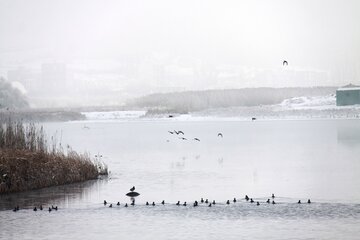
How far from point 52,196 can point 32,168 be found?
2108 mm

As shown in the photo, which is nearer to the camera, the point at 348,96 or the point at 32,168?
the point at 32,168

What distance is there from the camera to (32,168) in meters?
31.8

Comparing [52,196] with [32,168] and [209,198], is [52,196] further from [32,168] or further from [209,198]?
[209,198]

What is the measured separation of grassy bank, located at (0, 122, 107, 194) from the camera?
100 ft

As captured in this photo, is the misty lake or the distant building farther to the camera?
the distant building

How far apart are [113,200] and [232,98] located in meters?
149

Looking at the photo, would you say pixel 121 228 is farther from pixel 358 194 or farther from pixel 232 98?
pixel 232 98

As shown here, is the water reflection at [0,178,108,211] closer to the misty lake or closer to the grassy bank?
the misty lake

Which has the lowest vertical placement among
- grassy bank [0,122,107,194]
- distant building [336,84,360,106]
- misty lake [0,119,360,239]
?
misty lake [0,119,360,239]

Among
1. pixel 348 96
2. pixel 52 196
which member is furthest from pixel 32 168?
pixel 348 96

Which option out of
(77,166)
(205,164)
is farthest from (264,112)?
(77,166)

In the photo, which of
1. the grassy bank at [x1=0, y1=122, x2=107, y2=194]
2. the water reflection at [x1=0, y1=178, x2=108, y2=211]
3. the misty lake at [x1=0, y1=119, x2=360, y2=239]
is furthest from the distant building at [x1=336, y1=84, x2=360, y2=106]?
the water reflection at [x1=0, y1=178, x2=108, y2=211]

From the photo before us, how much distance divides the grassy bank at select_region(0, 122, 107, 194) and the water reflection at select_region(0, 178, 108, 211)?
16.5 inches

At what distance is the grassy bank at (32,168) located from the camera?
100ft
